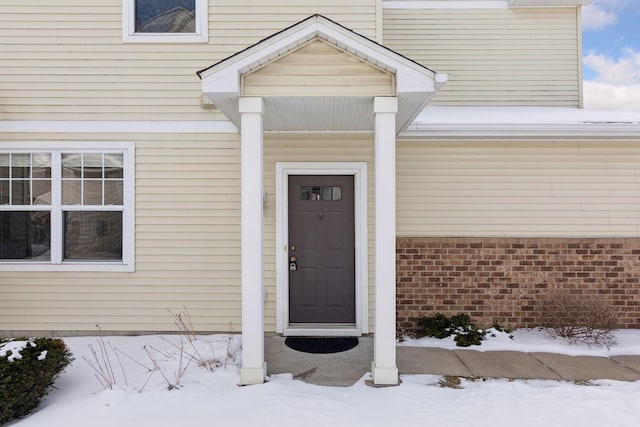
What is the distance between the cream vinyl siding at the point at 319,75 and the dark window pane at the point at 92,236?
9.89 feet

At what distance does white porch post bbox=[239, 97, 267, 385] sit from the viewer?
4.16 meters

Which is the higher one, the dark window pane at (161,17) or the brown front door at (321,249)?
the dark window pane at (161,17)

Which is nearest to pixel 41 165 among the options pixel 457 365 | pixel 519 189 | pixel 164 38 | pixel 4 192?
pixel 4 192

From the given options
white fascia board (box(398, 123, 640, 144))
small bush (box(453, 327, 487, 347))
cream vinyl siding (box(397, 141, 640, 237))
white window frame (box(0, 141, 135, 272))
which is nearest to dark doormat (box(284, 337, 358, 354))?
small bush (box(453, 327, 487, 347))

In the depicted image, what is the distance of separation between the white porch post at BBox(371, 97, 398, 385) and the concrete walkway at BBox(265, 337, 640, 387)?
40cm

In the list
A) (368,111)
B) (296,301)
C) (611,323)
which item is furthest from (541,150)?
(296,301)

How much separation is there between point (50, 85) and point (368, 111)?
14.6ft

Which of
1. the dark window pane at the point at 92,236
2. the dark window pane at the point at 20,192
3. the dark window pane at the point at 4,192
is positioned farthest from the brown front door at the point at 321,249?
the dark window pane at the point at 4,192

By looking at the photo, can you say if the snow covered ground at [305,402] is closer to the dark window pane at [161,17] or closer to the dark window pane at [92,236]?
the dark window pane at [92,236]

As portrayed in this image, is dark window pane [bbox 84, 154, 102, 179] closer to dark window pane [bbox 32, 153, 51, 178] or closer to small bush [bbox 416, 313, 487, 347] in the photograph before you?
dark window pane [bbox 32, 153, 51, 178]

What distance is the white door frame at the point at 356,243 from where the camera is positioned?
5.75 metres

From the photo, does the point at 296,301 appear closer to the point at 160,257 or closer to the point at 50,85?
the point at 160,257

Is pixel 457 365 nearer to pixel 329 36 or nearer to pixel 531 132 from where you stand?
pixel 531 132

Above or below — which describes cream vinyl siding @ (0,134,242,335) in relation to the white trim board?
below
